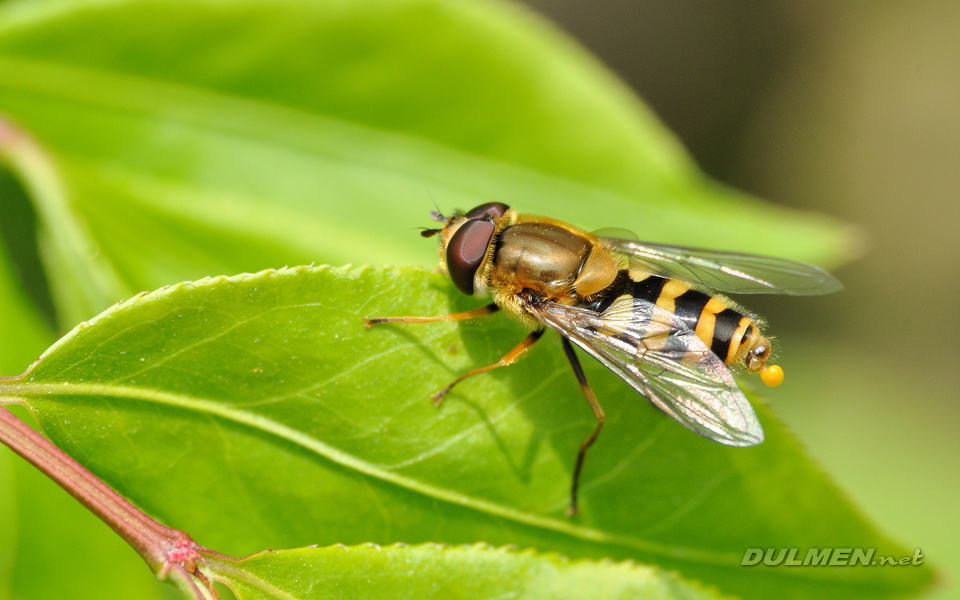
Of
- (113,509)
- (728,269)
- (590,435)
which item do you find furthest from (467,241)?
(113,509)

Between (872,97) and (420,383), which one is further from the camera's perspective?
(872,97)

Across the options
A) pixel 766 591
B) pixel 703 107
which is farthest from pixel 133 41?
pixel 703 107

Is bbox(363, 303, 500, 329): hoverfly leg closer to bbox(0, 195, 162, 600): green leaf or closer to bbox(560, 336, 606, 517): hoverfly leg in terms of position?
bbox(560, 336, 606, 517): hoverfly leg

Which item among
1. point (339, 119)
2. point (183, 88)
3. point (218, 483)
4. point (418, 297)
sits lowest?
point (218, 483)

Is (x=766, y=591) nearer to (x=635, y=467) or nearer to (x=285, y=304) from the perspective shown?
(x=635, y=467)

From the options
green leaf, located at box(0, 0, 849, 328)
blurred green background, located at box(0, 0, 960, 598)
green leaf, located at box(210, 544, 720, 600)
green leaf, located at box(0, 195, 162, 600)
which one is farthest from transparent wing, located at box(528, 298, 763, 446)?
blurred green background, located at box(0, 0, 960, 598)

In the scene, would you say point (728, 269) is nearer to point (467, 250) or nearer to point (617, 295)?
point (617, 295)

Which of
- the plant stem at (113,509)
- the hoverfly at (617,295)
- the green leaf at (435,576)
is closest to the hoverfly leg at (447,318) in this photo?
the hoverfly at (617,295)
